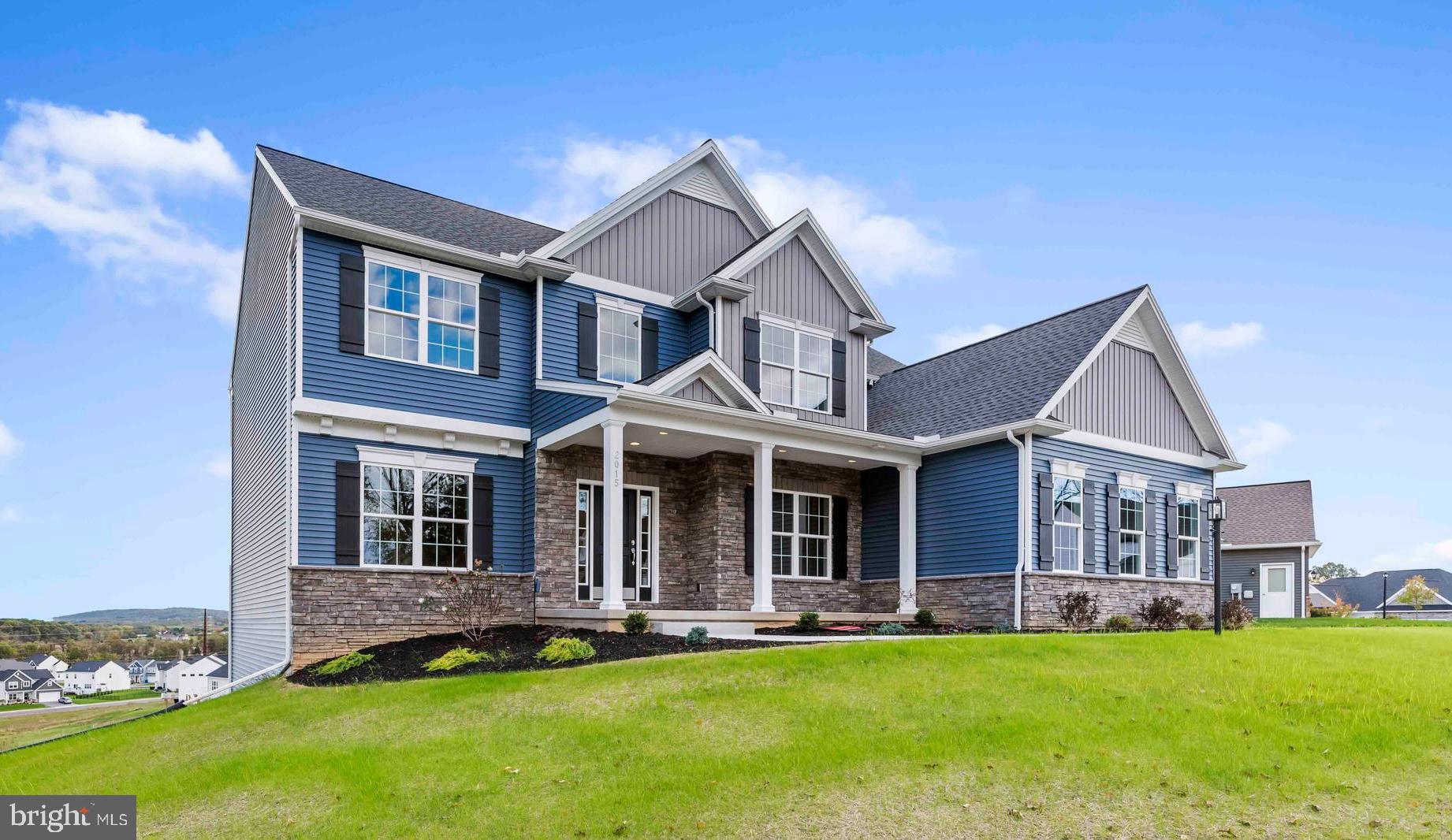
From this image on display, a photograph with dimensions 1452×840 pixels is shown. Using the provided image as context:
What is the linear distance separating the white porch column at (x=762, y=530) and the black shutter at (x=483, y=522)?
444 cm

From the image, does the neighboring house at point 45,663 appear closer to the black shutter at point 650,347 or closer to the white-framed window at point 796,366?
the black shutter at point 650,347

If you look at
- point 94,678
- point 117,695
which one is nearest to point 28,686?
point 117,695

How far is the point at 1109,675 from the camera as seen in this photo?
10.5 meters

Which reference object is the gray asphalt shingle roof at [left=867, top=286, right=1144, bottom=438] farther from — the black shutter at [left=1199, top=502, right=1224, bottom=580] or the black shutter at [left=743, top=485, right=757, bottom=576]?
the black shutter at [left=1199, top=502, right=1224, bottom=580]

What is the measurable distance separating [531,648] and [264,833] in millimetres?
A: 5982

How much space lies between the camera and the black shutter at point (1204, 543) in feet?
70.2

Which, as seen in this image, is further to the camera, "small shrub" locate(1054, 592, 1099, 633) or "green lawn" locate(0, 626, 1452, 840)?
"small shrub" locate(1054, 592, 1099, 633)

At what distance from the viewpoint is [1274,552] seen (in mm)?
34219

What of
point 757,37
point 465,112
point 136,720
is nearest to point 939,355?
point 757,37

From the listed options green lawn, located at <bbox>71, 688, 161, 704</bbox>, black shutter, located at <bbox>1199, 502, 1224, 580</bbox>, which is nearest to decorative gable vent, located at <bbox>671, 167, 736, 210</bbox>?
black shutter, located at <bbox>1199, 502, 1224, 580</bbox>

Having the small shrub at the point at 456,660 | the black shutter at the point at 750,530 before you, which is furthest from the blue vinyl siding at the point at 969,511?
the small shrub at the point at 456,660

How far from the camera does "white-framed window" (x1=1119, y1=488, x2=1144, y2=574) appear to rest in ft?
64.4

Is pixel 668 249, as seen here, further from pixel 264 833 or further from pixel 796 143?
pixel 264 833

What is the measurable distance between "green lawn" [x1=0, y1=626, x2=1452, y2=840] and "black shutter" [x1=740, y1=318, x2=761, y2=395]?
7529mm
